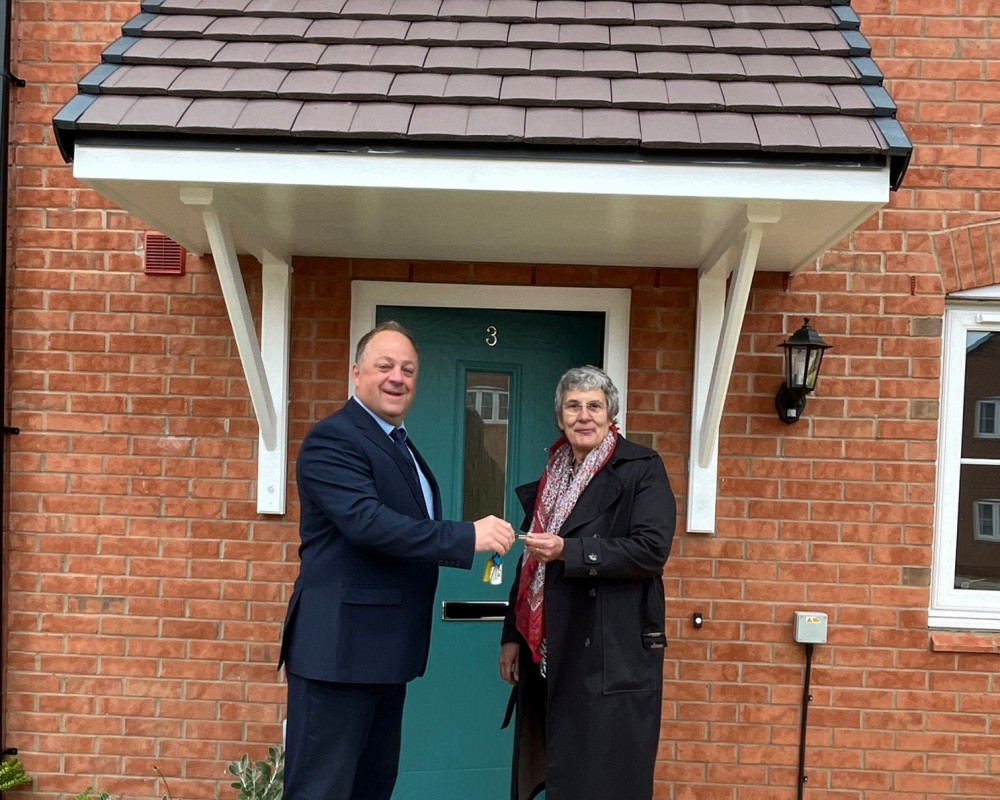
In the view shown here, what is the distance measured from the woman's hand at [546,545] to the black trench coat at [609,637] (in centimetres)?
3

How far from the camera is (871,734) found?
3432 mm

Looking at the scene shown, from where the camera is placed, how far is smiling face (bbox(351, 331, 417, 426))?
2641mm

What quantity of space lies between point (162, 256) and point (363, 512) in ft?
5.61

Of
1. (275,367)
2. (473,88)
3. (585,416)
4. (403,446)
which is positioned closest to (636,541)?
(585,416)

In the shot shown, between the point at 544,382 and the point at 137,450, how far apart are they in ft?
5.65

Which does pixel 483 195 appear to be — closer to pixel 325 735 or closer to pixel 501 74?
pixel 501 74

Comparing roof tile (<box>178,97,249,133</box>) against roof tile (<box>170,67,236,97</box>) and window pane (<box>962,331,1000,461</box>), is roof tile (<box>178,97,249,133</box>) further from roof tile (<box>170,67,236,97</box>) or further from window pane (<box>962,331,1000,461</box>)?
window pane (<box>962,331,1000,461</box>)

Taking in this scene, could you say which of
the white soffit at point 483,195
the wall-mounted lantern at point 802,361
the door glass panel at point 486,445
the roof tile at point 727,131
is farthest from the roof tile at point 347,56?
the wall-mounted lantern at point 802,361

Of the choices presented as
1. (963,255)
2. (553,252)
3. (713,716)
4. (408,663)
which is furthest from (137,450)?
(963,255)

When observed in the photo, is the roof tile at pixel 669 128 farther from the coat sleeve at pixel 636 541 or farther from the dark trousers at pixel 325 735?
the dark trousers at pixel 325 735

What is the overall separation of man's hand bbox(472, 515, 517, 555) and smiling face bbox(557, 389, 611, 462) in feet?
1.21

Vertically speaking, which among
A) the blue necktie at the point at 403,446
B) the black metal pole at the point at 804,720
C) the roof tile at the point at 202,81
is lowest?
the black metal pole at the point at 804,720

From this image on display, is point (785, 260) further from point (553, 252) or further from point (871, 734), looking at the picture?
point (871, 734)

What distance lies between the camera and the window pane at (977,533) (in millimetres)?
3518
